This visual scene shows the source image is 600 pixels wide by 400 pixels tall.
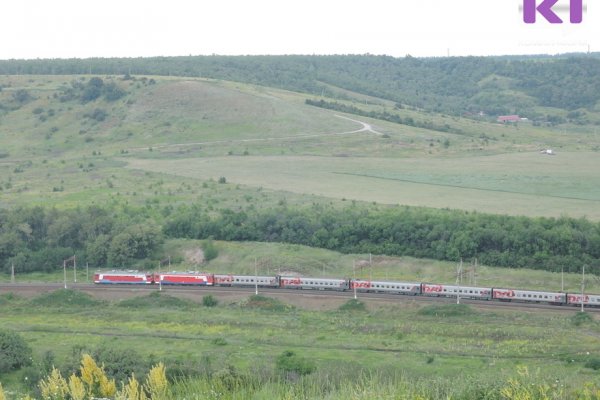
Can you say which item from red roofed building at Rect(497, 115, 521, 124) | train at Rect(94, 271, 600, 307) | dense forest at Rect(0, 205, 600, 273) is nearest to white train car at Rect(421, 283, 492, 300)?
train at Rect(94, 271, 600, 307)

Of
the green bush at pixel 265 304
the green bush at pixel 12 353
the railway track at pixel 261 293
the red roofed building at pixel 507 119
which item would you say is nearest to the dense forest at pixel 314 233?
the railway track at pixel 261 293

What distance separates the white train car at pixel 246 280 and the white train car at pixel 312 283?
2.36ft

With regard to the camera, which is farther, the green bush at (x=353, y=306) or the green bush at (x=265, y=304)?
the green bush at (x=265, y=304)

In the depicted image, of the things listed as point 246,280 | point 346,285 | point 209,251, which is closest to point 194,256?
point 209,251

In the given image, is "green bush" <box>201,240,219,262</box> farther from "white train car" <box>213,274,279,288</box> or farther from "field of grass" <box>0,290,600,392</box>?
"field of grass" <box>0,290,600,392</box>

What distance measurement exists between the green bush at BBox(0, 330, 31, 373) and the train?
23.1 metres

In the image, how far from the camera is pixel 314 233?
8156 centimetres

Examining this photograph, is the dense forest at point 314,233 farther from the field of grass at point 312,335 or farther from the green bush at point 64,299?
the field of grass at point 312,335

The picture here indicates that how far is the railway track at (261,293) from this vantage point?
63.7 meters

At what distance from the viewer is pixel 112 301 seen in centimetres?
7000

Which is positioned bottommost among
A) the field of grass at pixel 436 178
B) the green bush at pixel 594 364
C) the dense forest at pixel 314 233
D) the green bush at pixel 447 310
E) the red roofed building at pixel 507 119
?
the green bush at pixel 447 310

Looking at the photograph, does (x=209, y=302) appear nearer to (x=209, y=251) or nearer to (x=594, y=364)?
(x=209, y=251)

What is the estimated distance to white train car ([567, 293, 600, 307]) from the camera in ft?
202

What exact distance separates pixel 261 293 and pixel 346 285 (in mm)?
6666
